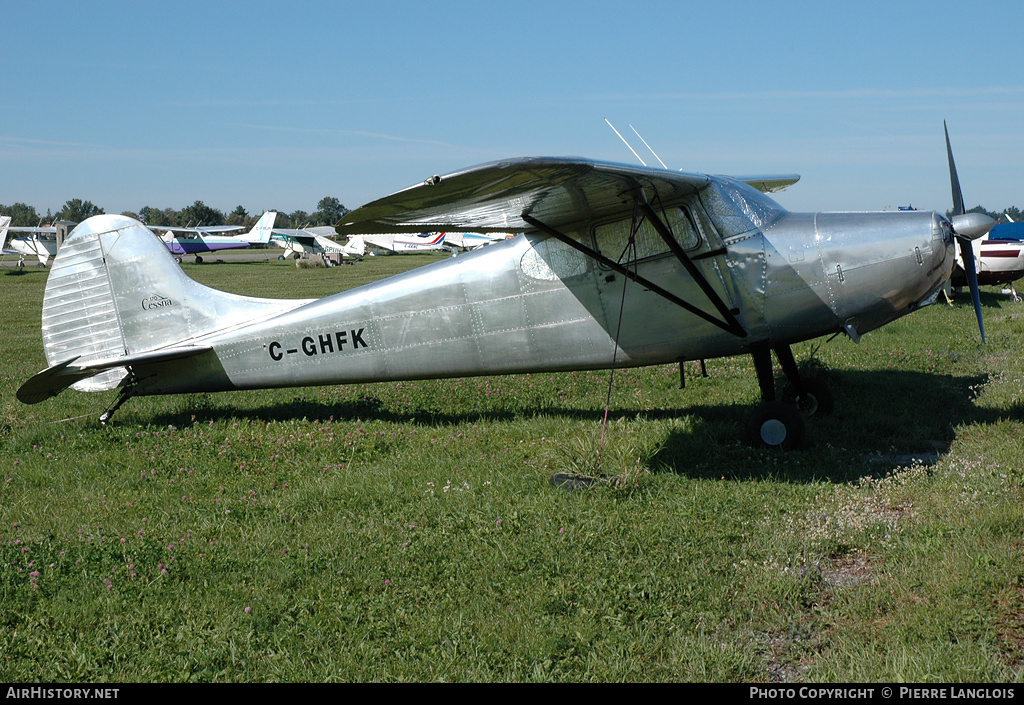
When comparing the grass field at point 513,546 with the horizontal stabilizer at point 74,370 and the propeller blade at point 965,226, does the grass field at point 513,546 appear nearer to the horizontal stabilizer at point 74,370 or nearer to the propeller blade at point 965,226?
the horizontal stabilizer at point 74,370

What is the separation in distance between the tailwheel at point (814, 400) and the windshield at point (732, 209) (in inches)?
79.1

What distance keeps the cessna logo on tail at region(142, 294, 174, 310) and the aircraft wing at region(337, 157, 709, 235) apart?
118 inches

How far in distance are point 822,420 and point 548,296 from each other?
3032mm

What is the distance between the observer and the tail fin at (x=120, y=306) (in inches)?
313

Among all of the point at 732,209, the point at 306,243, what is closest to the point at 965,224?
the point at 732,209

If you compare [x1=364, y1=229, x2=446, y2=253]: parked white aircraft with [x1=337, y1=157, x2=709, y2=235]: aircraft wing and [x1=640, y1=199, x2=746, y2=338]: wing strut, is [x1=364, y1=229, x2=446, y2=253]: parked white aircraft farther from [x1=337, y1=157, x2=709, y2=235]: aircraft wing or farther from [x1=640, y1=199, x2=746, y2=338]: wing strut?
[x1=640, y1=199, x2=746, y2=338]: wing strut


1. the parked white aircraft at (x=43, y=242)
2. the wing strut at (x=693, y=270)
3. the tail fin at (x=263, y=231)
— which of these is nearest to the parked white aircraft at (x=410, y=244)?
the tail fin at (x=263, y=231)

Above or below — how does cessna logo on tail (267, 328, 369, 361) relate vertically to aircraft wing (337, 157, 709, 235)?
below

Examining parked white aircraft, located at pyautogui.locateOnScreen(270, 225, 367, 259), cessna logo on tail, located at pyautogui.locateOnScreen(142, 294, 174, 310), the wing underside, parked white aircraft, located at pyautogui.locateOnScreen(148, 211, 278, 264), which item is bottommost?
cessna logo on tail, located at pyautogui.locateOnScreen(142, 294, 174, 310)

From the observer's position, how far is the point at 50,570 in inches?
178

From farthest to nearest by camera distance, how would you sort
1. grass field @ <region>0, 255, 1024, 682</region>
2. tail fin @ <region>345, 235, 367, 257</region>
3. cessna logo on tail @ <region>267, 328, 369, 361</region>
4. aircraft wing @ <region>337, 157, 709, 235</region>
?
tail fin @ <region>345, 235, 367, 257</region>, cessna logo on tail @ <region>267, 328, 369, 361</region>, aircraft wing @ <region>337, 157, 709, 235</region>, grass field @ <region>0, 255, 1024, 682</region>

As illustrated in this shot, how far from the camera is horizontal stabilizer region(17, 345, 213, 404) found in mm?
7465

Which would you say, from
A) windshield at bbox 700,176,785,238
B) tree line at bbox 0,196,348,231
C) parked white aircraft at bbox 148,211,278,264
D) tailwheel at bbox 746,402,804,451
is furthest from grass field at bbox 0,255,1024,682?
tree line at bbox 0,196,348,231
